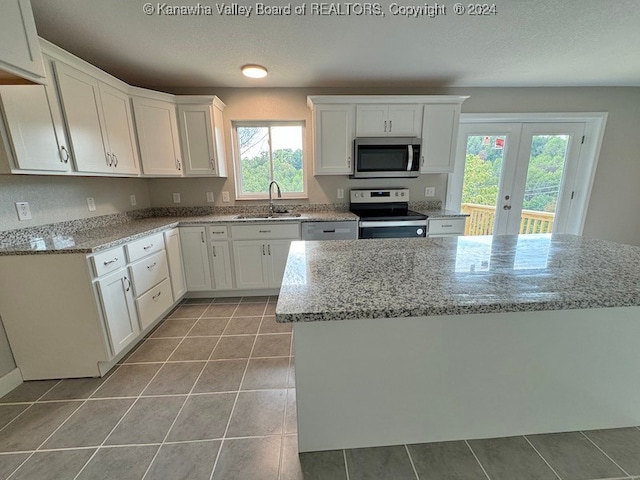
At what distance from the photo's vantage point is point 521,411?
1.20 m

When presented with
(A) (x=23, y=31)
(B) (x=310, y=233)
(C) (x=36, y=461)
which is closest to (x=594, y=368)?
(B) (x=310, y=233)

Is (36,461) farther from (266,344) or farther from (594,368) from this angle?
(594,368)

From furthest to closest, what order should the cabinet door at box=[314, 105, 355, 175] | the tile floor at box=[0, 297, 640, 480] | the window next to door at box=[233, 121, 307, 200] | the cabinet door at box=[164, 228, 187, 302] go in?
the window next to door at box=[233, 121, 307, 200]
the cabinet door at box=[314, 105, 355, 175]
the cabinet door at box=[164, 228, 187, 302]
the tile floor at box=[0, 297, 640, 480]

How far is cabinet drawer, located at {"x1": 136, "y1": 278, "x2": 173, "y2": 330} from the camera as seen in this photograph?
6.70 feet

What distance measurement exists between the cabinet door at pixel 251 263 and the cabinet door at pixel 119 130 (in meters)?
1.21

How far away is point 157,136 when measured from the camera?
2.58m

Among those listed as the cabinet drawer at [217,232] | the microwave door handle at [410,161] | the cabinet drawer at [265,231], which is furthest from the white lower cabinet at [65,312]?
the microwave door handle at [410,161]

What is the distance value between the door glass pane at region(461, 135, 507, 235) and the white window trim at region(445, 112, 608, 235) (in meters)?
0.13

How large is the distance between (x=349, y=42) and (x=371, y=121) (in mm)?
934

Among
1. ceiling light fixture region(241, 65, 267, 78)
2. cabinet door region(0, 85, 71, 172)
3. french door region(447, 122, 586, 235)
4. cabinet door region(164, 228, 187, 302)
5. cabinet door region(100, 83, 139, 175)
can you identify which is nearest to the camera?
cabinet door region(0, 85, 71, 172)

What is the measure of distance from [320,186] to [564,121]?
3.18 m

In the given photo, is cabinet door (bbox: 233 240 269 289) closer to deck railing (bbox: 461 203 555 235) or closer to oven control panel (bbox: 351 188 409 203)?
oven control panel (bbox: 351 188 409 203)

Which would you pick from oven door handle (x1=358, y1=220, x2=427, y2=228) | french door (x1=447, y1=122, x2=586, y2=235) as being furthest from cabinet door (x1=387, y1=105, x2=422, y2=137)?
oven door handle (x1=358, y1=220, x2=427, y2=228)

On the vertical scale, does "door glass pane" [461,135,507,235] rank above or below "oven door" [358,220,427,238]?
above
